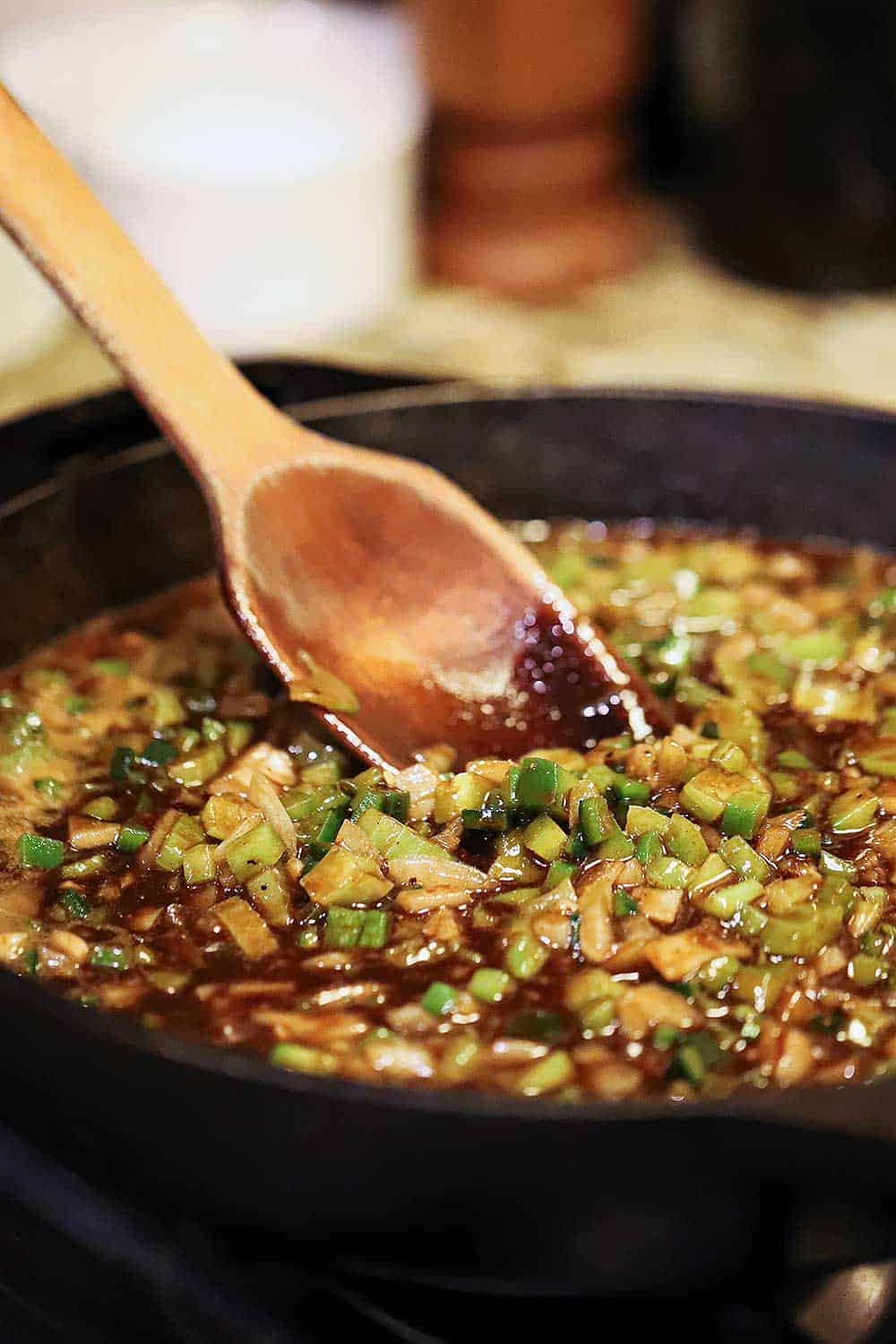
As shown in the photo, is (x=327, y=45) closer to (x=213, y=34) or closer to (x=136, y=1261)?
(x=213, y=34)

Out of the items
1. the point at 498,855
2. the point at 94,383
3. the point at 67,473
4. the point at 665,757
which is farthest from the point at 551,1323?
the point at 94,383

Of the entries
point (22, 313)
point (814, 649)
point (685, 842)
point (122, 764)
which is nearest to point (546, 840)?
point (685, 842)

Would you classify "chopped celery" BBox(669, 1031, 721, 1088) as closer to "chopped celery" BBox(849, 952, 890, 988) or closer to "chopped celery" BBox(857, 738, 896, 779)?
"chopped celery" BBox(849, 952, 890, 988)

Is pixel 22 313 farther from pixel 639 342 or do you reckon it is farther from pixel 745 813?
pixel 745 813

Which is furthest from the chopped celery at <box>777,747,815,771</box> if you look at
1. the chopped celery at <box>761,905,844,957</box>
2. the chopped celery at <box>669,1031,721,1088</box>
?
the chopped celery at <box>669,1031,721,1088</box>

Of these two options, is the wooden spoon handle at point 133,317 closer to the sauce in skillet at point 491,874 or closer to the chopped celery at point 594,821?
the sauce in skillet at point 491,874

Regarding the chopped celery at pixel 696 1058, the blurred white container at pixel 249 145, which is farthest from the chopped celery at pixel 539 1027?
the blurred white container at pixel 249 145
